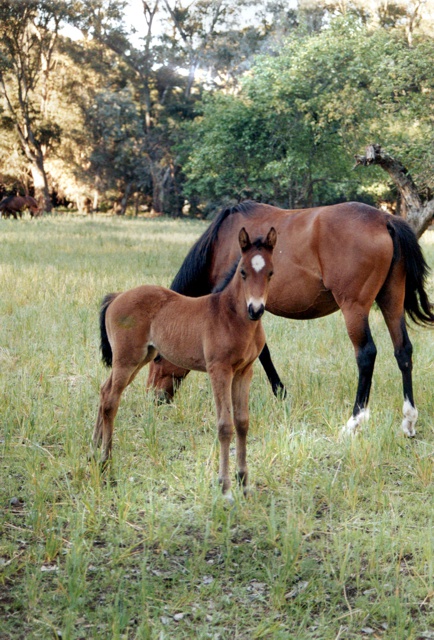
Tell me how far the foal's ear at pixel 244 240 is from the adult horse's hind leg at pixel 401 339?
241 cm

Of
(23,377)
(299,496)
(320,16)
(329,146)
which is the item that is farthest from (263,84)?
(299,496)

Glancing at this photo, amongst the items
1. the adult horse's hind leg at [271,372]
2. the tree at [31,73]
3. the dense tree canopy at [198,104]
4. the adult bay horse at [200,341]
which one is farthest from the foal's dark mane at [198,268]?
the tree at [31,73]

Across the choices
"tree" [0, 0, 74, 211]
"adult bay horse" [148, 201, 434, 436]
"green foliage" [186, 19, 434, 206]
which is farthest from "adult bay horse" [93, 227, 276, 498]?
"tree" [0, 0, 74, 211]

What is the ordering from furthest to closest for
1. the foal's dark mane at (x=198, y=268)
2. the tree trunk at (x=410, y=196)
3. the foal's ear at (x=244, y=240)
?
the tree trunk at (x=410, y=196)
the foal's dark mane at (x=198, y=268)
the foal's ear at (x=244, y=240)

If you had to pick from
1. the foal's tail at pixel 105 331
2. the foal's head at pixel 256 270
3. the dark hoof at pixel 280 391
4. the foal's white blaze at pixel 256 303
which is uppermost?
the foal's head at pixel 256 270

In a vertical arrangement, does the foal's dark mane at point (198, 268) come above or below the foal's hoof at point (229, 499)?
above

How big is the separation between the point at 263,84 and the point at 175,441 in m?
23.2

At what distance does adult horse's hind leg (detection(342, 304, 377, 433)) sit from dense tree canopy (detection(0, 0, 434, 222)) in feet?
55.2

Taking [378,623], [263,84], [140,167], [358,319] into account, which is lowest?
[378,623]

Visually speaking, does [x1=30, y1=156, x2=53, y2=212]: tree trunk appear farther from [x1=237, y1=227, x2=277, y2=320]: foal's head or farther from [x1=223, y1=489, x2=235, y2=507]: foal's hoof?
[x1=237, y1=227, x2=277, y2=320]: foal's head

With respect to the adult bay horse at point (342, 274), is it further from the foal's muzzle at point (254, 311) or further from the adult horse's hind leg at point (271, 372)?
the foal's muzzle at point (254, 311)

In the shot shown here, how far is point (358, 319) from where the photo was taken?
19.0 feet

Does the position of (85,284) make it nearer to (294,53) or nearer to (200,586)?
(200,586)

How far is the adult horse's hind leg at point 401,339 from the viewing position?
557 cm
